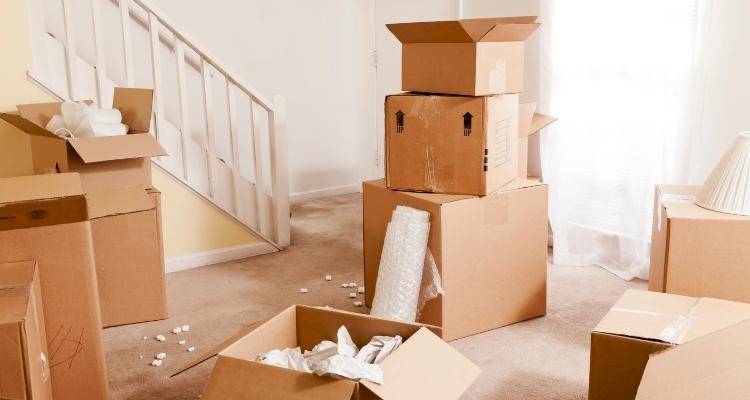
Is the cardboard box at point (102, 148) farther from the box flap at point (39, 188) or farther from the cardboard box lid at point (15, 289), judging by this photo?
the cardboard box lid at point (15, 289)

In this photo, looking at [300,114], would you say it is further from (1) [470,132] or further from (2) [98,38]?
(1) [470,132]

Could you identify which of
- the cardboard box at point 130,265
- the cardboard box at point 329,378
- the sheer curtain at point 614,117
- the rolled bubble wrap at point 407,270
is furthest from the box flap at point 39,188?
the sheer curtain at point 614,117

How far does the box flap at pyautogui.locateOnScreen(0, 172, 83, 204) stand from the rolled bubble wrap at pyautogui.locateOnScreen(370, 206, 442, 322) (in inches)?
42.3

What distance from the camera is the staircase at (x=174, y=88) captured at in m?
2.94

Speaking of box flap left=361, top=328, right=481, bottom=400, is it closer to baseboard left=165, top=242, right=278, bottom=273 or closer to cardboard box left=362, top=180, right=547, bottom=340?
cardboard box left=362, top=180, right=547, bottom=340

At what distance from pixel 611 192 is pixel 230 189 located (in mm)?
1867

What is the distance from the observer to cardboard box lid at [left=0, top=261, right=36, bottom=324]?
4.10ft

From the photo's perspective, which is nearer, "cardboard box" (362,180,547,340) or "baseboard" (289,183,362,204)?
"cardboard box" (362,180,547,340)

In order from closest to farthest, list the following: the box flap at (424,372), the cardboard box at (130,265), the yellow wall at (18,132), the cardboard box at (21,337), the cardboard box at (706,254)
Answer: the cardboard box at (21,337) < the box flap at (424,372) < the cardboard box at (706,254) < the cardboard box at (130,265) < the yellow wall at (18,132)

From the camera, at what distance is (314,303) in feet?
9.04

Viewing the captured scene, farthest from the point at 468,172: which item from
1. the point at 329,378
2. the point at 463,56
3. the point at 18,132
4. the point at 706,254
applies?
the point at 18,132

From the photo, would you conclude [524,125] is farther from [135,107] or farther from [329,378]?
[329,378]

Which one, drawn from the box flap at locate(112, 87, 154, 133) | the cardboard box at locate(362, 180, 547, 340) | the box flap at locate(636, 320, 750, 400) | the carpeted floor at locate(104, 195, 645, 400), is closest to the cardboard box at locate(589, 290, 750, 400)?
the box flap at locate(636, 320, 750, 400)

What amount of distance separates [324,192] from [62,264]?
331cm
